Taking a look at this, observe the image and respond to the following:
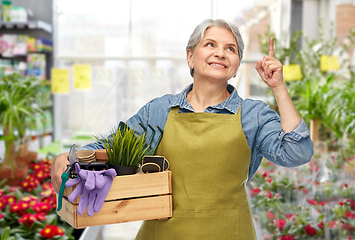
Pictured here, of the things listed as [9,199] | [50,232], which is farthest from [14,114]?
[50,232]

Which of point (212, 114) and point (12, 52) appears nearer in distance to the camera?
point (212, 114)

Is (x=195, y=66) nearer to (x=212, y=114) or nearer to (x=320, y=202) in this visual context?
(x=212, y=114)

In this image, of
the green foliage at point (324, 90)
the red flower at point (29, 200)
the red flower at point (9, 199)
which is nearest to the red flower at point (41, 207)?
the red flower at point (29, 200)

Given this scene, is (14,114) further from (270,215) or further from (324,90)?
(324,90)

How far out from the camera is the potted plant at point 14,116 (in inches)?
90.0

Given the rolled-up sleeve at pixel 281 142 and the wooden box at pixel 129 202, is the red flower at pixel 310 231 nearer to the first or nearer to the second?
the rolled-up sleeve at pixel 281 142

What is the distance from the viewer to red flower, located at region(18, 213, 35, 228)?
1858 mm

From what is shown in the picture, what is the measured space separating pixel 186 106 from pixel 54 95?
368 centimetres

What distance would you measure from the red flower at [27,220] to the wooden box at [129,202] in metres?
1.06

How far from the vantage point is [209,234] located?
40.0 inches

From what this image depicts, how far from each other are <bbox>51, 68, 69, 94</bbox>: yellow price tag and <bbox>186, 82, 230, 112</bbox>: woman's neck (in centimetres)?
331

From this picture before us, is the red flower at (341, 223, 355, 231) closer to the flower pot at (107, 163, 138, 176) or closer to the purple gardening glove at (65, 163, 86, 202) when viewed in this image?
the flower pot at (107, 163, 138, 176)

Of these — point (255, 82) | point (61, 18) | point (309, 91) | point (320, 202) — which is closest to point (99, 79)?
point (61, 18)

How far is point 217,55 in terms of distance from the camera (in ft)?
3.39
